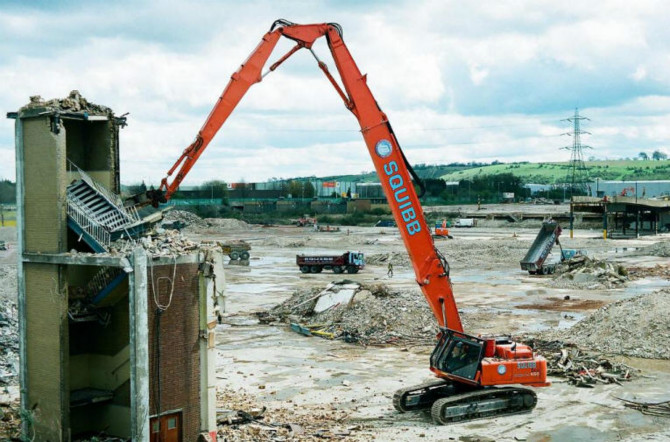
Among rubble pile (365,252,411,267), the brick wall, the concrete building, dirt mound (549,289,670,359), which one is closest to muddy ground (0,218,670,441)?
dirt mound (549,289,670,359)

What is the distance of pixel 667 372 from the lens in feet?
81.8

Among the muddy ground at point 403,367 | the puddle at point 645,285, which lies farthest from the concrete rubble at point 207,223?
the puddle at point 645,285

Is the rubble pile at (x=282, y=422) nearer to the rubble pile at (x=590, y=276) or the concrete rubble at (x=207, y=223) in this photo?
the rubble pile at (x=590, y=276)

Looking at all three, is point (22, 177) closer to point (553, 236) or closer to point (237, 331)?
point (237, 331)

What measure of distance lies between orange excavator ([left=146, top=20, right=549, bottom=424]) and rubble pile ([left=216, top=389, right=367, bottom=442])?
195cm

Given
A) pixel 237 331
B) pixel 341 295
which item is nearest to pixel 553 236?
pixel 341 295

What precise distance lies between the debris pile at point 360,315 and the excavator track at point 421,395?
9.34m

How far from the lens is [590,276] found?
154 ft

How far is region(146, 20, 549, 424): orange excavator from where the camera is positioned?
1942 centimetres

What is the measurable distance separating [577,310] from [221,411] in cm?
2350

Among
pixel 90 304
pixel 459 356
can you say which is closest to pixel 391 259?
pixel 459 356

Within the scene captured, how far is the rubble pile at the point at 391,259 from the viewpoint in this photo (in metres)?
62.2

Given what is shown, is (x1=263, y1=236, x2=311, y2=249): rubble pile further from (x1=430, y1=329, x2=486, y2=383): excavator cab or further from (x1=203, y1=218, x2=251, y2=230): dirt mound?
(x1=430, y1=329, x2=486, y2=383): excavator cab

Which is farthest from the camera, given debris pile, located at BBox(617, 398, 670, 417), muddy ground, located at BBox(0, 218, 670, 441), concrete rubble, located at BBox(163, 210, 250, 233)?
concrete rubble, located at BBox(163, 210, 250, 233)
